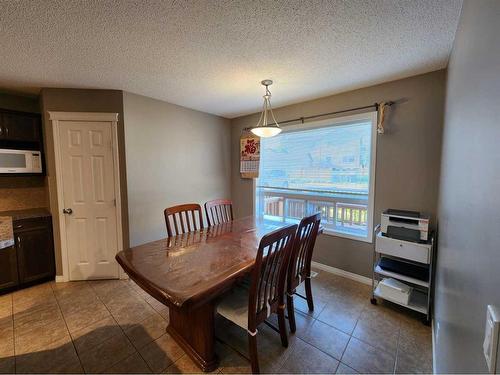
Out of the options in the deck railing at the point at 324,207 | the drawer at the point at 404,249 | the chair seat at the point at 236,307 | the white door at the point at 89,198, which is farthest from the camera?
the deck railing at the point at 324,207

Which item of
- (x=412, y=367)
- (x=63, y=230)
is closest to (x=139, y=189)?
(x=63, y=230)

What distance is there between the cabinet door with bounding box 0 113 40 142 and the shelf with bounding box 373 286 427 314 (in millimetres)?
4333

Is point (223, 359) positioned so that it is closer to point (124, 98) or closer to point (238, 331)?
point (238, 331)

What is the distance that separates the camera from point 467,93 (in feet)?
3.51

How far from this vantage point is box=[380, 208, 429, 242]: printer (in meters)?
1.99

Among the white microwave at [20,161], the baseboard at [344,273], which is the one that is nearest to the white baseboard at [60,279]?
the white microwave at [20,161]

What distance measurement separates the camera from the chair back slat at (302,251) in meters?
1.74

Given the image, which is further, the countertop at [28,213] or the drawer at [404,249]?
the countertop at [28,213]

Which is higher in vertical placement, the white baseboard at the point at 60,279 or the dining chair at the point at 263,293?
the dining chair at the point at 263,293

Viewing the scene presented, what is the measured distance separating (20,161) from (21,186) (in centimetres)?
51

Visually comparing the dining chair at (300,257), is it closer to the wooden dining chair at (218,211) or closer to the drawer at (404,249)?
the drawer at (404,249)

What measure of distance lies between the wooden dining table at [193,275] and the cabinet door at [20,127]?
2.28 m

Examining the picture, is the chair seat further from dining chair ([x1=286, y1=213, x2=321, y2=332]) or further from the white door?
the white door

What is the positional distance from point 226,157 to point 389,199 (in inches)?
104
